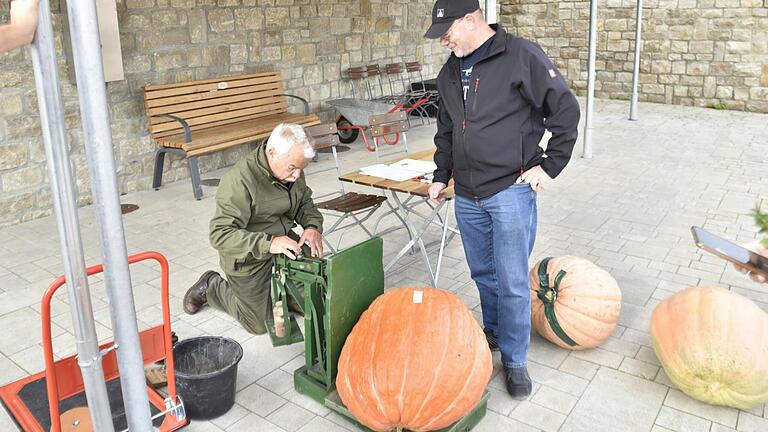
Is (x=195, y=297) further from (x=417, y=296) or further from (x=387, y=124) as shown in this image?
(x=387, y=124)

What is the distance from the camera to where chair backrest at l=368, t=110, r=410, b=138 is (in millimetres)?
5629

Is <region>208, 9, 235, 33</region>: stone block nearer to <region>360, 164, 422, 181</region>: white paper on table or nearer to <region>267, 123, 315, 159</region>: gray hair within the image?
<region>360, 164, 422, 181</region>: white paper on table

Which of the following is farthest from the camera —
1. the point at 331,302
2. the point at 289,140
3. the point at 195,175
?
the point at 195,175

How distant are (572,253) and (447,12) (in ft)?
9.18

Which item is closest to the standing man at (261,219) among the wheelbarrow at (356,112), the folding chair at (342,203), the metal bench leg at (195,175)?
the folding chair at (342,203)

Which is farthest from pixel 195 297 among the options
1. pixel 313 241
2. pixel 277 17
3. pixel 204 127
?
pixel 277 17

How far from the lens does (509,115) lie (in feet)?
9.82

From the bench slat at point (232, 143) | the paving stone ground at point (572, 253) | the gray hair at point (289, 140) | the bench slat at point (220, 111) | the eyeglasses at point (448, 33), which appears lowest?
the paving stone ground at point (572, 253)

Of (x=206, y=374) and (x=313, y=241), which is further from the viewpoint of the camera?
(x=313, y=241)

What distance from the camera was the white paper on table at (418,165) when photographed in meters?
4.59

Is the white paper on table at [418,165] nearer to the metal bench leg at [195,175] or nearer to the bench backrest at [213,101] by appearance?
the metal bench leg at [195,175]

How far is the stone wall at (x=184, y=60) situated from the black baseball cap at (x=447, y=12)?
4.59m

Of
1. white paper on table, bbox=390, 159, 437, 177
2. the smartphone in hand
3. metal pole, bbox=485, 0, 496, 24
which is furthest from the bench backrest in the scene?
the smartphone in hand

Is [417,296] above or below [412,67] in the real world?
below
